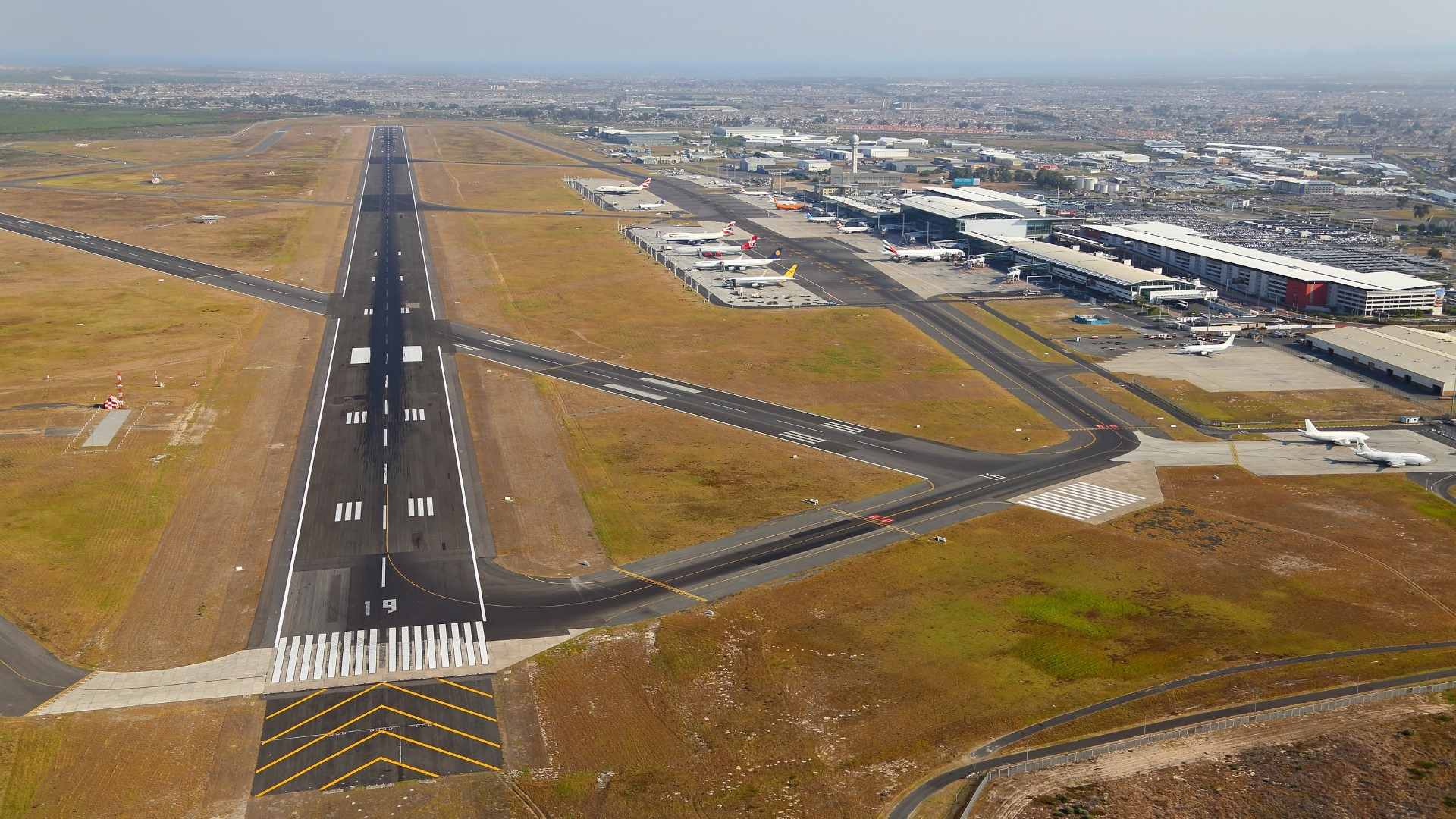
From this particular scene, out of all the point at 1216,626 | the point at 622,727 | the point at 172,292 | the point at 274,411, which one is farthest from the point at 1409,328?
the point at 172,292

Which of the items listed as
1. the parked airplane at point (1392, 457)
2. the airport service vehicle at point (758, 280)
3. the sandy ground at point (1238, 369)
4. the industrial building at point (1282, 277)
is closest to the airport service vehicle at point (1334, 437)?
the parked airplane at point (1392, 457)

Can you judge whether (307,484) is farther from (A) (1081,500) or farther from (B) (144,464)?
(A) (1081,500)

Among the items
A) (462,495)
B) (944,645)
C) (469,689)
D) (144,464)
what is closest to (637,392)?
(462,495)

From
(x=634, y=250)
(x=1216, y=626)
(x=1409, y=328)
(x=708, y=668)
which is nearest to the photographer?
(x=708, y=668)

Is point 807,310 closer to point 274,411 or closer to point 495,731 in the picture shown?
point 274,411

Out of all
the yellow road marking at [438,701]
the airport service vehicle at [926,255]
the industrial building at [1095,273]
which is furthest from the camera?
the airport service vehicle at [926,255]

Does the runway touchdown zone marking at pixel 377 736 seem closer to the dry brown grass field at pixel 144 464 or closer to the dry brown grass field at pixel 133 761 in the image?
the dry brown grass field at pixel 133 761

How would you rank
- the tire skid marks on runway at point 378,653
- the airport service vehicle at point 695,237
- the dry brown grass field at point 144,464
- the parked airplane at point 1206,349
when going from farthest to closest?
the airport service vehicle at point 695,237
the parked airplane at point 1206,349
the dry brown grass field at point 144,464
the tire skid marks on runway at point 378,653

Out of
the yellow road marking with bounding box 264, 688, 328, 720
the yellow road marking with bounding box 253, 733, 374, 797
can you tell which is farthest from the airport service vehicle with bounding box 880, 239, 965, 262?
the yellow road marking with bounding box 253, 733, 374, 797
